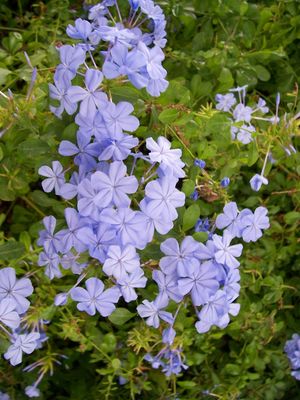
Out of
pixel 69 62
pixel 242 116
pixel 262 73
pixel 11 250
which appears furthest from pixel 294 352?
pixel 69 62

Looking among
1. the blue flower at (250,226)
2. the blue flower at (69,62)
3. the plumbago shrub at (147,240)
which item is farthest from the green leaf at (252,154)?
the blue flower at (69,62)

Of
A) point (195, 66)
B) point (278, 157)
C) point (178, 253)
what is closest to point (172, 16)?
point (195, 66)

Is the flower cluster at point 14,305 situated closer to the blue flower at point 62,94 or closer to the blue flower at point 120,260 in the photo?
the blue flower at point 120,260

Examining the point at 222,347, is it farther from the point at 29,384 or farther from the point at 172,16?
the point at 172,16

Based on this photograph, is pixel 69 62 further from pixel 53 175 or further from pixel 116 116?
pixel 53 175

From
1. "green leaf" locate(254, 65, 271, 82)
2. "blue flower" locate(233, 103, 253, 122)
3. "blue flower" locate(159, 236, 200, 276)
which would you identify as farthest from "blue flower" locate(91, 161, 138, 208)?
"green leaf" locate(254, 65, 271, 82)

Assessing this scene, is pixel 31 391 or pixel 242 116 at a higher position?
pixel 242 116
